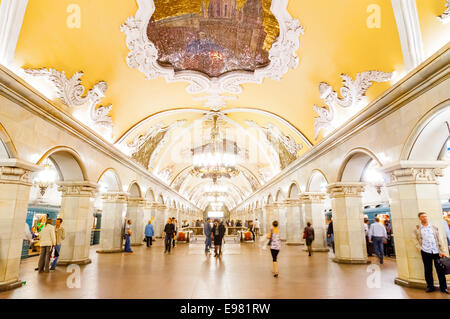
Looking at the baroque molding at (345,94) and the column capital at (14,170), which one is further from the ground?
the baroque molding at (345,94)

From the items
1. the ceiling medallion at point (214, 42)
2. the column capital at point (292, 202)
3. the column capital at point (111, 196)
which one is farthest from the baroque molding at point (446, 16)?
the column capital at point (111, 196)

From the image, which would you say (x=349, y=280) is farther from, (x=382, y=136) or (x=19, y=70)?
(x=19, y=70)

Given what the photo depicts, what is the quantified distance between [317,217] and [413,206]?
240 inches

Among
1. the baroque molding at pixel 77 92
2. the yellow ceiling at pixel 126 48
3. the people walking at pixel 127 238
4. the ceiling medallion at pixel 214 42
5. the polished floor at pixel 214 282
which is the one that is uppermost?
the ceiling medallion at pixel 214 42

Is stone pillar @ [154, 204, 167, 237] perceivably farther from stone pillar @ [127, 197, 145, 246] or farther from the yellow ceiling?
the yellow ceiling

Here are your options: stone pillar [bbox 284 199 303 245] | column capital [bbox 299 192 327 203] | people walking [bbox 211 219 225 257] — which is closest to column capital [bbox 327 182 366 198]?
column capital [bbox 299 192 327 203]

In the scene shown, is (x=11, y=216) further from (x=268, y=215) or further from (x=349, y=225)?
(x=268, y=215)

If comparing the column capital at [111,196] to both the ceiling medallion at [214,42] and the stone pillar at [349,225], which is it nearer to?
the ceiling medallion at [214,42]

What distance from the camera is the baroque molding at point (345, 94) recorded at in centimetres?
617

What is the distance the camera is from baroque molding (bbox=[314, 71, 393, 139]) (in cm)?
617

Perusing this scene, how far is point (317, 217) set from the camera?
442 inches

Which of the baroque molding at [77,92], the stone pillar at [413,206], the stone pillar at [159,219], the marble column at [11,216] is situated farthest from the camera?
the stone pillar at [159,219]

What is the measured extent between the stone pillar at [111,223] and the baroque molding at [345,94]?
8193 millimetres
